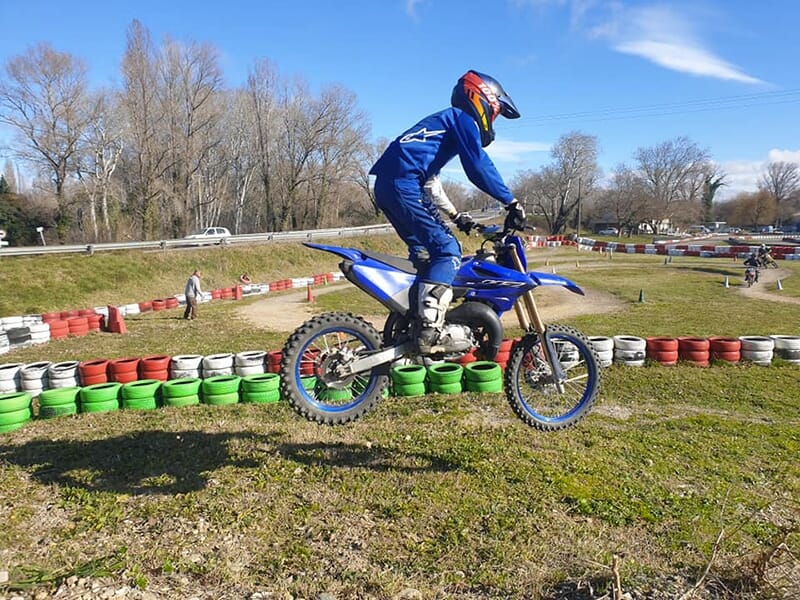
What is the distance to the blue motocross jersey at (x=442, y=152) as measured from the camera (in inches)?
185

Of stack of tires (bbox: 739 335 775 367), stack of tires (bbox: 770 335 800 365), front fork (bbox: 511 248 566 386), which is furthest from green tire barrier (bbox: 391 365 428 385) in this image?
stack of tires (bbox: 770 335 800 365)

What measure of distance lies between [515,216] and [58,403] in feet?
24.5

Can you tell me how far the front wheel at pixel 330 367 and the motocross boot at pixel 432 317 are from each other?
0.44 metres

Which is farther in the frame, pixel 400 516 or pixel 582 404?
pixel 582 404

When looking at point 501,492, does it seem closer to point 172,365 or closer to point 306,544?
point 306,544

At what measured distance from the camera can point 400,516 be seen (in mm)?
4723

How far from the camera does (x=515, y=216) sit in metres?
4.95

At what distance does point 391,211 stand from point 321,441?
3209 mm

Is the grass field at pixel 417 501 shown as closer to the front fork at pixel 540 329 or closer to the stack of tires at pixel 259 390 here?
the stack of tires at pixel 259 390

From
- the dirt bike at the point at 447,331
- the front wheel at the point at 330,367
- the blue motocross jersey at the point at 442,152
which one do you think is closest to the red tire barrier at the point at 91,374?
the dirt bike at the point at 447,331

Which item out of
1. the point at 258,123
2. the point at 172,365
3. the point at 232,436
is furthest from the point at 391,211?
the point at 258,123

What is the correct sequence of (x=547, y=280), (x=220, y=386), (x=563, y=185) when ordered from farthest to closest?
(x=563, y=185)
(x=220, y=386)
(x=547, y=280)

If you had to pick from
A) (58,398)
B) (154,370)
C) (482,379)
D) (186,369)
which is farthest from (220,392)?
(482,379)

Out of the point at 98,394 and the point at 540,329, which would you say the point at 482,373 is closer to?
the point at 540,329
